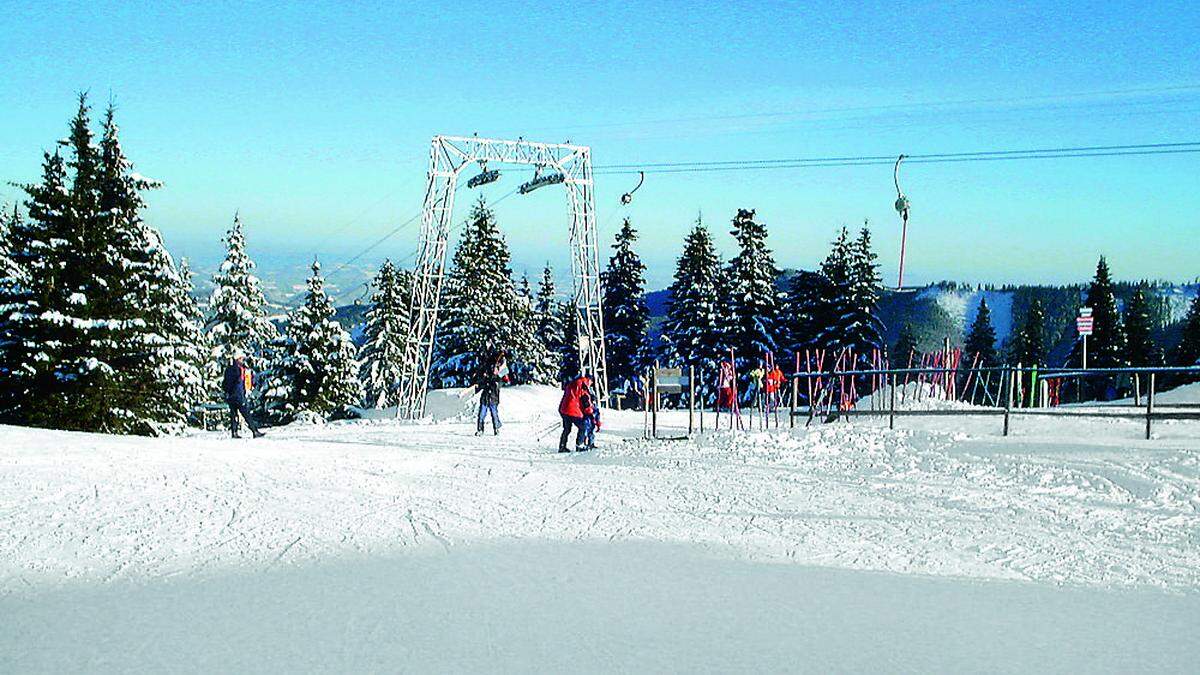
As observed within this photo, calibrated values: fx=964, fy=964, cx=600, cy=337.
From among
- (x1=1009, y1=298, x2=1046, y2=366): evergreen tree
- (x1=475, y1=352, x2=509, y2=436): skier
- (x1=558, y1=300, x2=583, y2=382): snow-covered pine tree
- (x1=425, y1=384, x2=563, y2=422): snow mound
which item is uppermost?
(x1=1009, y1=298, x2=1046, y2=366): evergreen tree

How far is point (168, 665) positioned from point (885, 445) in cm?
1249

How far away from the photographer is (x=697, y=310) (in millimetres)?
53188

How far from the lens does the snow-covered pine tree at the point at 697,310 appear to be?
52.5 meters

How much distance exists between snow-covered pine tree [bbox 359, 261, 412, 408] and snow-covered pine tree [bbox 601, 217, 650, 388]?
11946mm

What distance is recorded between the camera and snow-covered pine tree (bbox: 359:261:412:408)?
56125 mm

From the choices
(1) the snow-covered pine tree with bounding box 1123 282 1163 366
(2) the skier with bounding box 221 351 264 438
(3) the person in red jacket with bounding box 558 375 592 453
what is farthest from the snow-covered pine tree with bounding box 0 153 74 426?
(1) the snow-covered pine tree with bounding box 1123 282 1163 366

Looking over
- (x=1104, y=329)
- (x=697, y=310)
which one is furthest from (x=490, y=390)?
(x=1104, y=329)

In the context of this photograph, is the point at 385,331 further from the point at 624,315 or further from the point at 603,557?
the point at 603,557

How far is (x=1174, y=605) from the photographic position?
7223mm

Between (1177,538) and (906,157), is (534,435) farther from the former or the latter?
(1177,538)

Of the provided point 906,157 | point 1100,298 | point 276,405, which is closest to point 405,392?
point 276,405

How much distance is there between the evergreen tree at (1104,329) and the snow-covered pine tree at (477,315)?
36089mm

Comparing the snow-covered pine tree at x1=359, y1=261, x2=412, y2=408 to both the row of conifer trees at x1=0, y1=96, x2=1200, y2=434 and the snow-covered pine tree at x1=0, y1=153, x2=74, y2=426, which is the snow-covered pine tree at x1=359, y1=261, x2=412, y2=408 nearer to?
the row of conifer trees at x1=0, y1=96, x2=1200, y2=434

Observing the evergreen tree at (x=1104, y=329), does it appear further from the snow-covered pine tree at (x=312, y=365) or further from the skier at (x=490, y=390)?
the skier at (x=490, y=390)
